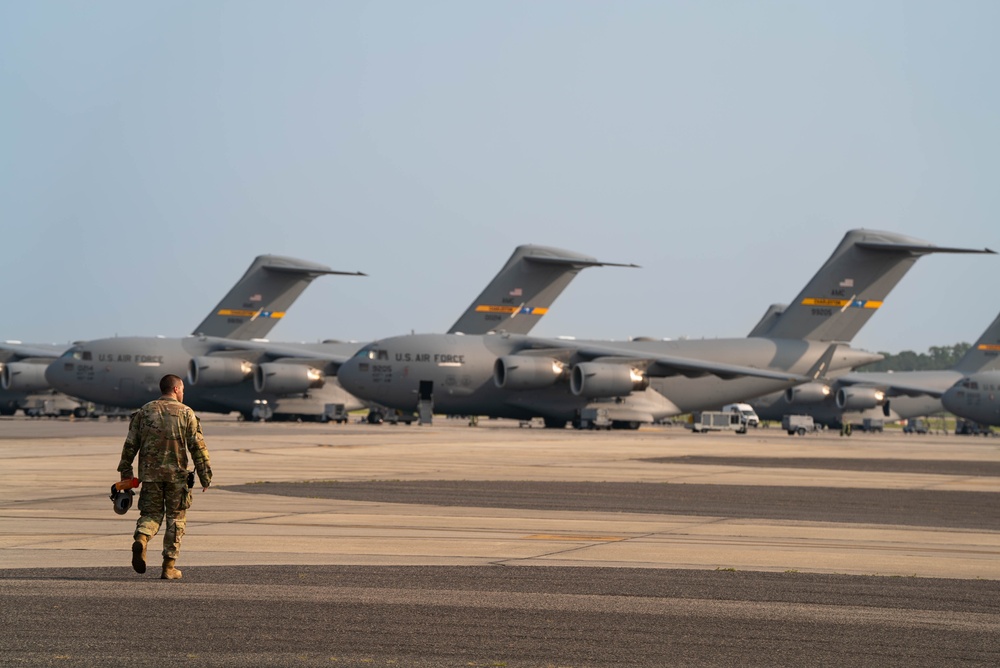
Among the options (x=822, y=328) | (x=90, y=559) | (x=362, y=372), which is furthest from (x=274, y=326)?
(x=90, y=559)

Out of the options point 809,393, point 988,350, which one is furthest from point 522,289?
point 988,350

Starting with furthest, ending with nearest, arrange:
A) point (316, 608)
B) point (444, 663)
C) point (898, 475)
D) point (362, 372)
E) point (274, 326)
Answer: point (274, 326)
point (362, 372)
point (898, 475)
point (316, 608)
point (444, 663)

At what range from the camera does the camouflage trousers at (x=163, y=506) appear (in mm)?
12161

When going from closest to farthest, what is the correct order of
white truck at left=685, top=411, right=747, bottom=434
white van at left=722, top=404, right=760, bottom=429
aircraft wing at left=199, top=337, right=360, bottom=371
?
aircraft wing at left=199, top=337, right=360, bottom=371 < white truck at left=685, top=411, right=747, bottom=434 < white van at left=722, top=404, right=760, bottom=429

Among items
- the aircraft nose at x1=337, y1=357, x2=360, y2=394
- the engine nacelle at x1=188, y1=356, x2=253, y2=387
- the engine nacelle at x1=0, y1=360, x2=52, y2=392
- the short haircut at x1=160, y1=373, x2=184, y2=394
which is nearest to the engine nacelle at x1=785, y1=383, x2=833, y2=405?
the aircraft nose at x1=337, y1=357, x2=360, y2=394

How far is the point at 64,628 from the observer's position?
9.52m

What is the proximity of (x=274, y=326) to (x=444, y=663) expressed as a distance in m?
69.5

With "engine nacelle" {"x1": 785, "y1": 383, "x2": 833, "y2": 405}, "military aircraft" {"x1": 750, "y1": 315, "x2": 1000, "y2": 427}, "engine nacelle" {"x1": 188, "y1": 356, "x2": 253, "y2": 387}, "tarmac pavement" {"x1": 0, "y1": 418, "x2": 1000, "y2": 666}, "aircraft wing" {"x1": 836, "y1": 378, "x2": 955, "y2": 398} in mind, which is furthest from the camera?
"aircraft wing" {"x1": 836, "y1": 378, "x2": 955, "y2": 398}

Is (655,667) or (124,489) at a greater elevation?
(124,489)

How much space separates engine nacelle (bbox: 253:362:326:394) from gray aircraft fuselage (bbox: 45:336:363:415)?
1.35 ft

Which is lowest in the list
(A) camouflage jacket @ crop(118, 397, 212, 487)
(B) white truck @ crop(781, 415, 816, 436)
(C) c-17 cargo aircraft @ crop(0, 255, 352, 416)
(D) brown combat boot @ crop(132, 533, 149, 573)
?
(B) white truck @ crop(781, 415, 816, 436)

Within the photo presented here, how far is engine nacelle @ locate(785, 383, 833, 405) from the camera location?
7969cm

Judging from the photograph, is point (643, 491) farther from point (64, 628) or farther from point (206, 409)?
point (206, 409)

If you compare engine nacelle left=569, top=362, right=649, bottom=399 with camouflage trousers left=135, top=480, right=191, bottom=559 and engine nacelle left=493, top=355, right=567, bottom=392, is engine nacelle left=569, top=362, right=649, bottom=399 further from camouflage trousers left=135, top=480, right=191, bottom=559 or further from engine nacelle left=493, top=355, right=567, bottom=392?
camouflage trousers left=135, top=480, right=191, bottom=559
